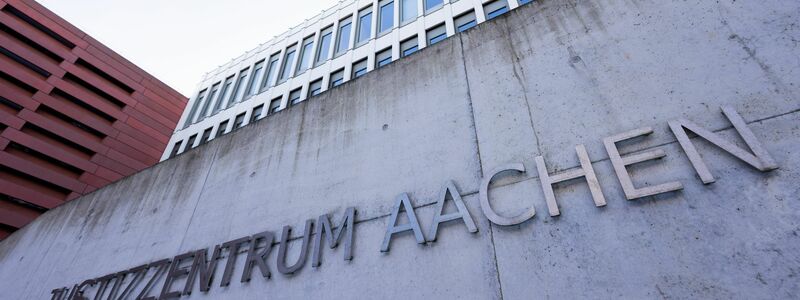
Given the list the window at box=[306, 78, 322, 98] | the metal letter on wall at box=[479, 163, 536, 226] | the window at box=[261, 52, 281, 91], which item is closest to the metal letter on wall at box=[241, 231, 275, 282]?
the metal letter on wall at box=[479, 163, 536, 226]

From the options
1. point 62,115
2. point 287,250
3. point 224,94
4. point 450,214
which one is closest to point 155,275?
point 287,250

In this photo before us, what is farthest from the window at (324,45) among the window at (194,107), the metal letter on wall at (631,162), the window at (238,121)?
the metal letter on wall at (631,162)

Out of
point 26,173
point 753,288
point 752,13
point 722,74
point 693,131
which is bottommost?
point 26,173

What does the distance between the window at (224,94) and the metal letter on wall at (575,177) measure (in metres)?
20.9

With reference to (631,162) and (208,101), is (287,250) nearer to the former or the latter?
(631,162)

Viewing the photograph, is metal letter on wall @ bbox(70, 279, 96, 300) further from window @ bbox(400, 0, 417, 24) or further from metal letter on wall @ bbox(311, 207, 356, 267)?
→ window @ bbox(400, 0, 417, 24)

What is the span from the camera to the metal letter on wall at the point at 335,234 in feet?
14.6

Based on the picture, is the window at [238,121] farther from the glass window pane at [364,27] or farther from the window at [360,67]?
the glass window pane at [364,27]

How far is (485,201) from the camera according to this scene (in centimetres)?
385

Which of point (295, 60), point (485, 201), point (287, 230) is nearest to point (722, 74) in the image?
point (485, 201)

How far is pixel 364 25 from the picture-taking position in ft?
59.4

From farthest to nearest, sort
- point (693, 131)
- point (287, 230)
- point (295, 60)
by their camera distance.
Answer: point (295, 60) → point (287, 230) → point (693, 131)

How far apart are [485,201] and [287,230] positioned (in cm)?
304

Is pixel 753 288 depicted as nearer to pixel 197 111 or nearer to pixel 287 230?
pixel 287 230
